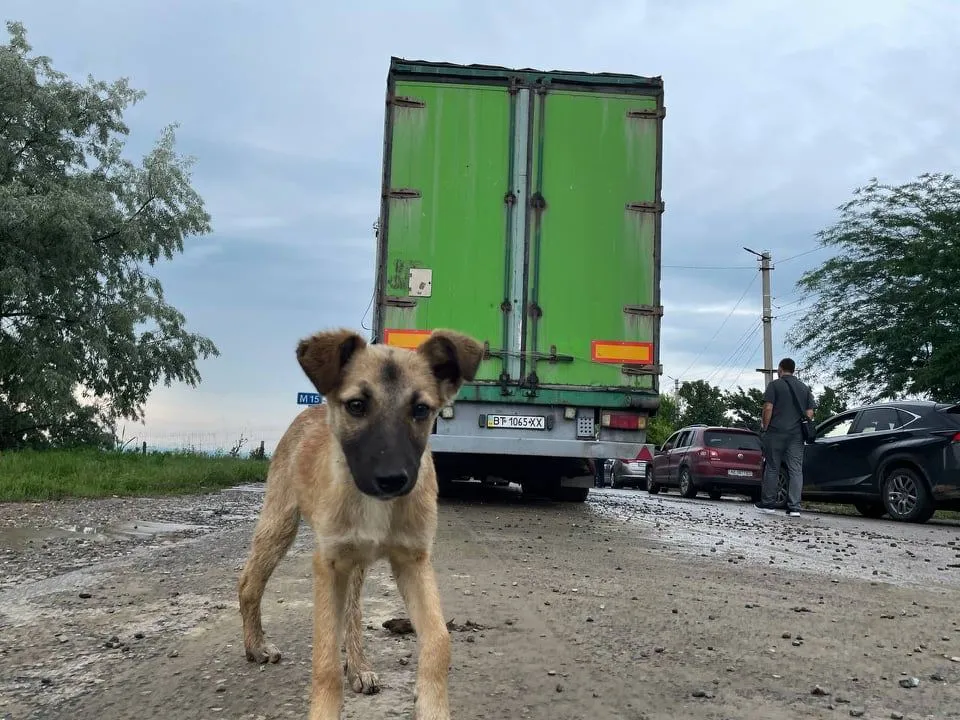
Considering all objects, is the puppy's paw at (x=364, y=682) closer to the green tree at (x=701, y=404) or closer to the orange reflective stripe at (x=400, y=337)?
the orange reflective stripe at (x=400, y=337)

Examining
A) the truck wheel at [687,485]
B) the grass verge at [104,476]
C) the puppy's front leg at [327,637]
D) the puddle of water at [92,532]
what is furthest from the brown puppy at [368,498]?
the truck wheel at [687,485]

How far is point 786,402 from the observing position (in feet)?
45.1

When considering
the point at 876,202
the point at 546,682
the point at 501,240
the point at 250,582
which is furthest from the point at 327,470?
the point at 876,202

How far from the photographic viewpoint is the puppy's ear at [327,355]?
11.3 feet

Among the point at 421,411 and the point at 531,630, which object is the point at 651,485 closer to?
the point at 531,630

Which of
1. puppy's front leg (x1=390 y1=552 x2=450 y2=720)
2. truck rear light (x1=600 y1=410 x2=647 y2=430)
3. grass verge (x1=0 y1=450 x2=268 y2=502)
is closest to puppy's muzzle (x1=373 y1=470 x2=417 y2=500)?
puppy's front leg (x1=390 y1=552 x2=450 y2=720)

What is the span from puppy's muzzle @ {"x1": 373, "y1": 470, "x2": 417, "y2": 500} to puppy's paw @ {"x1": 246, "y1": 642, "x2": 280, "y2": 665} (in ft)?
3.84

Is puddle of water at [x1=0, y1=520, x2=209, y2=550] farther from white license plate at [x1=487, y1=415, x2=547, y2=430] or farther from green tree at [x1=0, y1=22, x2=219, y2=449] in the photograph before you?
green tree at [x1=0, y1=22, x2=219, y2=449]

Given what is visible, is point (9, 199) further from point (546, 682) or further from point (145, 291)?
point (546, 682)

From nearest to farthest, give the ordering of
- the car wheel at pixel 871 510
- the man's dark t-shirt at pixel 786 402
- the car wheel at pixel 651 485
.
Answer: the man's dark t-shirt at pixel 786 402
the car wheel at pixel 871 510
the car wheel at pixel 651 485

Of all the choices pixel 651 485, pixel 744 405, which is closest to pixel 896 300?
pixel 651 485

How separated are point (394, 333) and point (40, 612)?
6.15m

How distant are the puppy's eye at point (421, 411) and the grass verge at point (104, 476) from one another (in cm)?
949

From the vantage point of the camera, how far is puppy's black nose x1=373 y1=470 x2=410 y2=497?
3.12 metres
